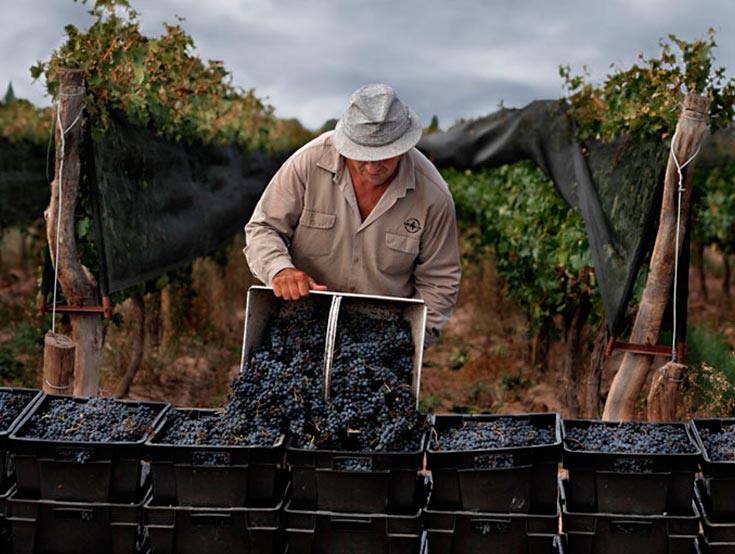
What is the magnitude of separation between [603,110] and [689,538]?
3049 mm

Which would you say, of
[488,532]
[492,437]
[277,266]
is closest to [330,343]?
[277,266]

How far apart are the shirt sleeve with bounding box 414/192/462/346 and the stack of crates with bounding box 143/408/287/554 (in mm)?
985

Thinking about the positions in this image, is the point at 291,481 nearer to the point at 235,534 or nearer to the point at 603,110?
the point at 235,534

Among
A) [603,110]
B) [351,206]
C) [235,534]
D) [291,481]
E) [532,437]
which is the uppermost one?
[603,110]

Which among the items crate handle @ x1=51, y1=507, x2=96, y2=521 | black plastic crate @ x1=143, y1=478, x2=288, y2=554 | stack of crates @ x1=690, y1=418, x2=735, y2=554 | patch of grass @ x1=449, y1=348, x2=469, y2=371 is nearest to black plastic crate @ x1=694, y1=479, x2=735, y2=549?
stack of crates @ x1=690, y1=418, x2=735, y2=554

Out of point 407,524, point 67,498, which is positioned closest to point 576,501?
point 407,524

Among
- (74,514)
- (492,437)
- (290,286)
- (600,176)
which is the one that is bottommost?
(74,514)

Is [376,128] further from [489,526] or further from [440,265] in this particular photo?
[489,526]

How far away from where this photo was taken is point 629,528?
330cm

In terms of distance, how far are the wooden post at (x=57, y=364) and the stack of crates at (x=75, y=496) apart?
0.95m

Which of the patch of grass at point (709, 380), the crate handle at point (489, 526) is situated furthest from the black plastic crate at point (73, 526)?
the patch of grass at point (709, 380)

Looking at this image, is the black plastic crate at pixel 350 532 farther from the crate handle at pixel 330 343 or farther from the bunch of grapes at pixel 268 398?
the crate handle at pixel 330 343

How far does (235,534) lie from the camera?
3334 millimetres

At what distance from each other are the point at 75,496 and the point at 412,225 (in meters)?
1.69
